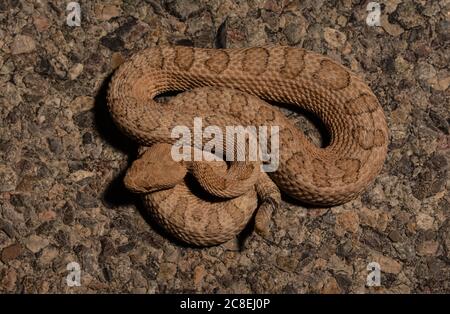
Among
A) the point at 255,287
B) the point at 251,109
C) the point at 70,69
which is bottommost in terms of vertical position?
the point at 255,287

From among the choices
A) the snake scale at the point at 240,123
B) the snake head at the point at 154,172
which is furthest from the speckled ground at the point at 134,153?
the snake head at the point at 154,172

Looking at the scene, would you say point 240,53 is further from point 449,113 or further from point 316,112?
point 449,113

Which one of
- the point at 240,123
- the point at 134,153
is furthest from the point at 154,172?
the point at 240,123

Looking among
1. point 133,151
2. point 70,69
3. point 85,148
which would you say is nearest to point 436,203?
point 133,151

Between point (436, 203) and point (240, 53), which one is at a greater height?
point (240, 53)

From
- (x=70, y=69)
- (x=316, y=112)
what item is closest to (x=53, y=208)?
(x=70, y=69)

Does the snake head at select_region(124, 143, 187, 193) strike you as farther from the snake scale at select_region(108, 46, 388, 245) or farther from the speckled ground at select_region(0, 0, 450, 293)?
the speckled ground at select_region(0, 0, 450, 293)

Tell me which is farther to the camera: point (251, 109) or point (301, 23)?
point (301, 23)
